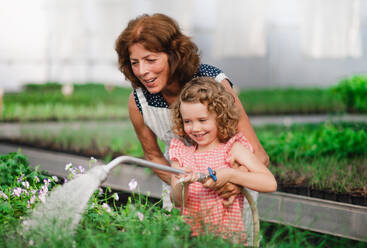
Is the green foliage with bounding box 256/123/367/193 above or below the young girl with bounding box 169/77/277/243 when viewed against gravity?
below

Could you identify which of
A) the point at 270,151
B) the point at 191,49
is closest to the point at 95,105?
the point at 270,151

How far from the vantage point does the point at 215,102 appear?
8.25ft

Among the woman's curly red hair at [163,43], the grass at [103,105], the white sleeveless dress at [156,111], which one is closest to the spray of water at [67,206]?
the woman's curly red hair at [163,43]

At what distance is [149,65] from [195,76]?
36cm

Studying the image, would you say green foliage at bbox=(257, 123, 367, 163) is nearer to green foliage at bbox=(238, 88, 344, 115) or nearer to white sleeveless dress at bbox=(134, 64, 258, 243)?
white sleeveless dress at bbox=(134, 64, 258, 243)

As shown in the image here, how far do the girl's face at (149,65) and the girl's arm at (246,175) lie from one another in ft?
2.01

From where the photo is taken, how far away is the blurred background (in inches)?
544

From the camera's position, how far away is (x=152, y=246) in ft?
6.18

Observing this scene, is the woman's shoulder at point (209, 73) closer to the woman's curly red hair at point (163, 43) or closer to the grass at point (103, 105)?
the woman's curly red hair at point (163, 43)

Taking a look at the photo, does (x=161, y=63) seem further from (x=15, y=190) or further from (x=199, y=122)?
(x=15, y=190)

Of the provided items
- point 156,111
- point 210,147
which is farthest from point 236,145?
point 156,111

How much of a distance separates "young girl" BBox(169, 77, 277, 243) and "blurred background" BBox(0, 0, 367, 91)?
11.0 metres

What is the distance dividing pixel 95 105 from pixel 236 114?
7520 millimetres

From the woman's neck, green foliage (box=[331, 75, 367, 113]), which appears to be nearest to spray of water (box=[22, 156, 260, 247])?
the woman's neck
